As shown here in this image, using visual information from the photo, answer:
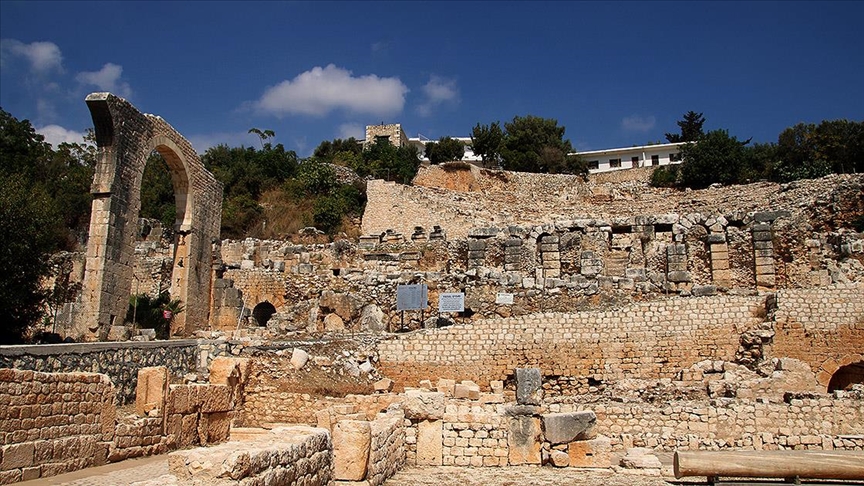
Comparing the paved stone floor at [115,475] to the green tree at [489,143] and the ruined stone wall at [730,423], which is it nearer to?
the ruined stone wall at [730,423]

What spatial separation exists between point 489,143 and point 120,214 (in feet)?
115

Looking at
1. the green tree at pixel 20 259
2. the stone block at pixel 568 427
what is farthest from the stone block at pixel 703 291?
the green tree at pixel 20 259

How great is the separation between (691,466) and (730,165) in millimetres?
36320

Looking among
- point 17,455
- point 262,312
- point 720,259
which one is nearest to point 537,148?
point 720,259

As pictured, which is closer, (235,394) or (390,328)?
(235,394)

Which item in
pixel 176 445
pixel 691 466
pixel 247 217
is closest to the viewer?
pixel 691 466

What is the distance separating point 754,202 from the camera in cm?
3130

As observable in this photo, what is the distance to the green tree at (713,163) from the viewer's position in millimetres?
39438

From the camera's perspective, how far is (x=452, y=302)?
55.4 ft

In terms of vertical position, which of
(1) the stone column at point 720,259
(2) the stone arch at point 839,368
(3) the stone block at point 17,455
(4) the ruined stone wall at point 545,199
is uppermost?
(4) the ruined stone wall at point 545,199

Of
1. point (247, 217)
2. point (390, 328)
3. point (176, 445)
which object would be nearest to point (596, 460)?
point (176, 445)

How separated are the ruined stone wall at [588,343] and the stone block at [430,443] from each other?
18.6 feet

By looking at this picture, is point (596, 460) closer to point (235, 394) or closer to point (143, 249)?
point (235, 394)

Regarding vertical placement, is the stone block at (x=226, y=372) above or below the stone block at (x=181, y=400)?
above
